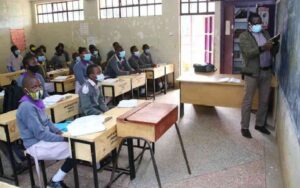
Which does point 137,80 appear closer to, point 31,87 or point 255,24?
point 255,24

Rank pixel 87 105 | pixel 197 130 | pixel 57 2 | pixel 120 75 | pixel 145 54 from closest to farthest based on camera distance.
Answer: pixel 87 105
pixel 197 130
pixel 120 75
pixel 145 54
pixel 57 2

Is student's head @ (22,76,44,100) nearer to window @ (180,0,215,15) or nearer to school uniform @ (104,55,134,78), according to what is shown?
school uniform @ (104,55,134,78)

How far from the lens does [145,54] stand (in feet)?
24.0

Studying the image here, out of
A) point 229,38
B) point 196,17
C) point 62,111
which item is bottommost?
point 62,111

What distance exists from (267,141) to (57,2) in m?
7.41

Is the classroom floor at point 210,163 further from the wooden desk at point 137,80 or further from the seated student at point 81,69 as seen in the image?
the seated student at point 81,69

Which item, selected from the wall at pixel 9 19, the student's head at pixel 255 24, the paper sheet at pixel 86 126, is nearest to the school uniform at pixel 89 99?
the paper sheet at pixel 86 126

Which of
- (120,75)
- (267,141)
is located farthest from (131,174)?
(120,75)

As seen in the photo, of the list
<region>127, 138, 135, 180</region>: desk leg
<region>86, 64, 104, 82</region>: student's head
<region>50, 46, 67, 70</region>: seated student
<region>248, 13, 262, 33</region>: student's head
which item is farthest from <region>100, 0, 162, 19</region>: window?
<region>127, 138, 135, 180</region>: desk leg

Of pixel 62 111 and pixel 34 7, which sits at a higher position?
pixel 34 7

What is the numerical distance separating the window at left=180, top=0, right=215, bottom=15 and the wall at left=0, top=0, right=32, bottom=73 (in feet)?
16.4

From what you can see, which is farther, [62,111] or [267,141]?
[267,141]

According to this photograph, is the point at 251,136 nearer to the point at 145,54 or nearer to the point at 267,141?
the point at 267,141

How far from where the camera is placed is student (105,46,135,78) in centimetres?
605
